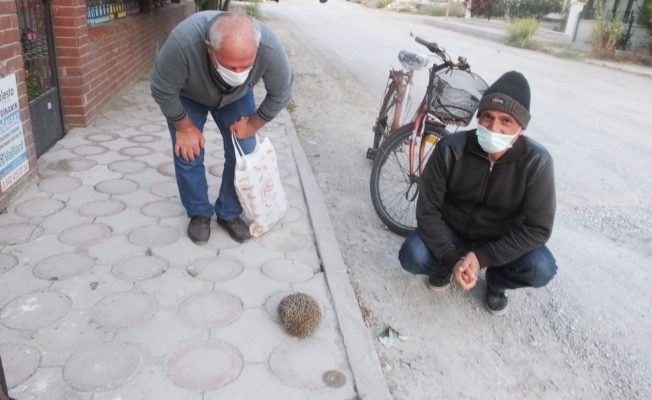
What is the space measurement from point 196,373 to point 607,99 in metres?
9.90

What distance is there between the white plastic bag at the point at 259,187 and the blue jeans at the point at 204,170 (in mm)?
94

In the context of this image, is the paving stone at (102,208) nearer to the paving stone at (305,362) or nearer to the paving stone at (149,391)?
Result: the paving stone at (149,391)

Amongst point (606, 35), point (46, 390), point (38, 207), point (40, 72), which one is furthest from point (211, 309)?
point (606, 35)

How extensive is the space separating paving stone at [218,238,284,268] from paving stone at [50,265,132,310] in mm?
648

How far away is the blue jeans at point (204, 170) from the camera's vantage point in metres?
3.12

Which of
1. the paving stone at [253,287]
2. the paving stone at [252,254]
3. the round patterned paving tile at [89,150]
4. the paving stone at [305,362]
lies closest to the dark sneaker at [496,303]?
the paving stone at [305,362]

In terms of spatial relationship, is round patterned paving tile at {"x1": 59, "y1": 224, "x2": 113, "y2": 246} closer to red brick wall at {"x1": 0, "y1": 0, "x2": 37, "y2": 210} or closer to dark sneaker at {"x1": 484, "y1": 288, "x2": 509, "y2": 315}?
red brick wall at {"x1": 0, "y1": 0, "x2": 37, "y2": 210}

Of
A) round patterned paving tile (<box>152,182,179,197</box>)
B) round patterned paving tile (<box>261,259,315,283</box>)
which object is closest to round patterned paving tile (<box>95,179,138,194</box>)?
round patterned paving tile (<box>152,182,179,197</box>)

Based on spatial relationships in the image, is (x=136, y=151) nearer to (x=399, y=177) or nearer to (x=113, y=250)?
(x=113, y=250)

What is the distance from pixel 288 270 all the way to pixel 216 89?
1.11 meters

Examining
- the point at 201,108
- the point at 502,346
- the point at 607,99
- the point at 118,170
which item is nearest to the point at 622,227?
the point at 502,346

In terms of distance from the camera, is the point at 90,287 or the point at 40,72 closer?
the point at 90,287

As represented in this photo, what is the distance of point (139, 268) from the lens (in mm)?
2918

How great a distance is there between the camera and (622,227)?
13.8 ft
